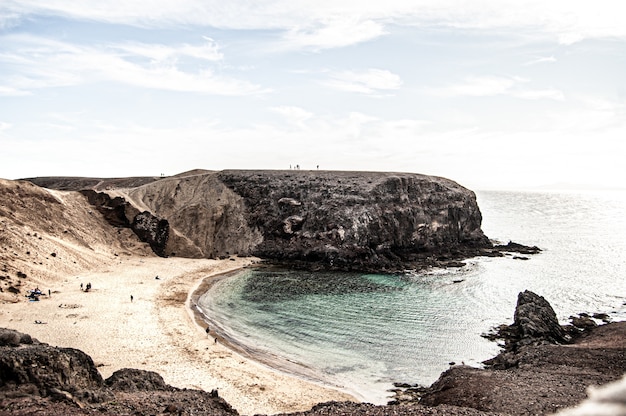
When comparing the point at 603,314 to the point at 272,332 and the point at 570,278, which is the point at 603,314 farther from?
the point at 272,332

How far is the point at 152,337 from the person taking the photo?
2811 centimetres

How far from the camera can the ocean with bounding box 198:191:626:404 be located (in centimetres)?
2612

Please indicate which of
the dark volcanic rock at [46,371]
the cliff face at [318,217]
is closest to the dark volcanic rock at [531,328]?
the cliff face at [318,217]

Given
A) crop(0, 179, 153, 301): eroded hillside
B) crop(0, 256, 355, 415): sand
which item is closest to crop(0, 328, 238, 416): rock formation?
crop(0, 256, 355, 415): sand

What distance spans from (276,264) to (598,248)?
5671cm

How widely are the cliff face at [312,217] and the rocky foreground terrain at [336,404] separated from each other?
3245cm

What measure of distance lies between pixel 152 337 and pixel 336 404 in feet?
54.3

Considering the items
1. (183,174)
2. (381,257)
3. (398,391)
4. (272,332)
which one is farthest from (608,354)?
(183,174)

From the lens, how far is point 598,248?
72688 mm

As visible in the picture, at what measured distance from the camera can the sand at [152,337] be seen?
71.8ft

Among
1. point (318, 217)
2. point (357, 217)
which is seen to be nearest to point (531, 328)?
point (357, 217)

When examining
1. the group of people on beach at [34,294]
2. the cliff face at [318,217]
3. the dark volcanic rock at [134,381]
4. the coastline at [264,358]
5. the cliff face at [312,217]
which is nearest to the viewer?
the dark volcanic rock at [134,381]

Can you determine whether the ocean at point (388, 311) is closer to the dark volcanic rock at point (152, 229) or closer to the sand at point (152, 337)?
the sand at point (152, 337)

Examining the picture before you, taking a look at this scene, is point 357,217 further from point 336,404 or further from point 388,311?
point 336,404
